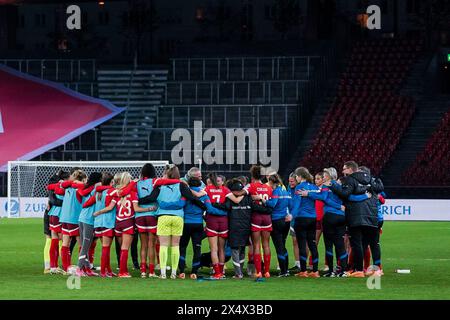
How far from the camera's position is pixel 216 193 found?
21844 millimetres

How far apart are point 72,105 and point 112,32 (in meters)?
27.5

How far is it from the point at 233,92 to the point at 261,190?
106ft

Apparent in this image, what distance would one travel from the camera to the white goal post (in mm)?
45312

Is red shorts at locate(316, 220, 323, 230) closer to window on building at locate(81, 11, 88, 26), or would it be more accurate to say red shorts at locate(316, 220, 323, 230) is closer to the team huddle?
the team huddle

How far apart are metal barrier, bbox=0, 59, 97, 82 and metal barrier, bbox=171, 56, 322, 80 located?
13.7ft

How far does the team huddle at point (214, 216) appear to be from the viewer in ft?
71.4

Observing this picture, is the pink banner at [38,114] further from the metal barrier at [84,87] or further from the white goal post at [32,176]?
the white goal post at [32,176]

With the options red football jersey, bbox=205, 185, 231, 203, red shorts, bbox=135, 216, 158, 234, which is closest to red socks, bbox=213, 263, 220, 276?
red football jersey, bbox=205, 185, 231, 203

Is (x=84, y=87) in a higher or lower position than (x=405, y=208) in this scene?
higher

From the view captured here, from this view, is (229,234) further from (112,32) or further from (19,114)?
(112,32)

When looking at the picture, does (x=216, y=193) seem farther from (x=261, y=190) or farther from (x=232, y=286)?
(x=232, y=286)

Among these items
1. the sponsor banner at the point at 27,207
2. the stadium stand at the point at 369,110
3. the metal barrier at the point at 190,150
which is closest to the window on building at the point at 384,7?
the stadium stand at the point at 369,110

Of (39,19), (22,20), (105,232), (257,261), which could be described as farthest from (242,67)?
(22,20)

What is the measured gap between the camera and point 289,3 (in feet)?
232
